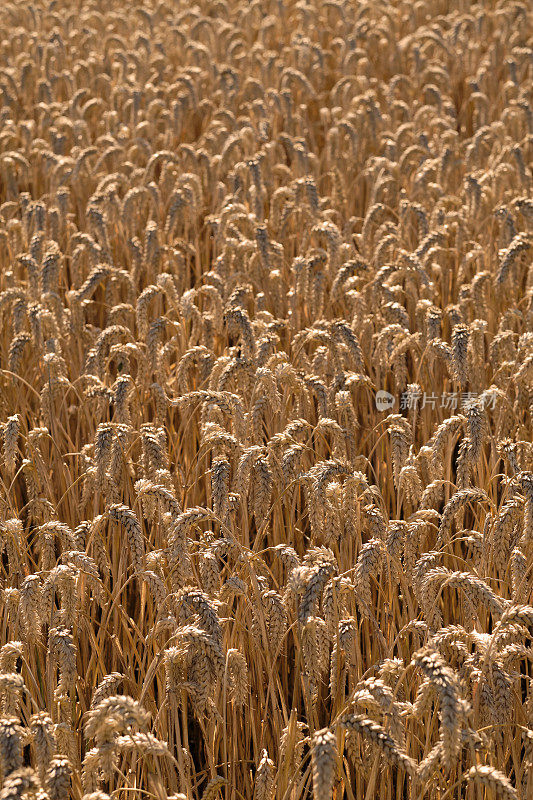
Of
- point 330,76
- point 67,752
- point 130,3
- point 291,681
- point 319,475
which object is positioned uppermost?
point 130,3

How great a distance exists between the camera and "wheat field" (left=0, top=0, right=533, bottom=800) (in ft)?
4.43

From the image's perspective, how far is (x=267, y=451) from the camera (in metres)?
1.72

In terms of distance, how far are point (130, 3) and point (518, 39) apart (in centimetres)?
261

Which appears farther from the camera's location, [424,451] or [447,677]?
[424,451]

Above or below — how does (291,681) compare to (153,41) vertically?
below

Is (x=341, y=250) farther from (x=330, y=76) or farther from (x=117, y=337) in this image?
(x=330, y=76)

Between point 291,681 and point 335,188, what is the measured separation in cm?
213

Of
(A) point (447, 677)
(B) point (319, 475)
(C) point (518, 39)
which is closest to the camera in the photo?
(A) point (447, 677)

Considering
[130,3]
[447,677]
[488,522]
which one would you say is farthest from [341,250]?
[130,3]

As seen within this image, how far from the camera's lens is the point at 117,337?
2.50m

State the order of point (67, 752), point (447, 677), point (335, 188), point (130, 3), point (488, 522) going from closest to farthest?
point (447, 677) → point (67, 752) → point (488, 522) → point (335, 188) → point (130, 3)

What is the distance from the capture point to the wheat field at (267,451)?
1.35m

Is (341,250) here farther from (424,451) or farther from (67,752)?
(67,752)

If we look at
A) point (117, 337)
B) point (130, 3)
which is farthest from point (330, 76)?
point (117, 337)
